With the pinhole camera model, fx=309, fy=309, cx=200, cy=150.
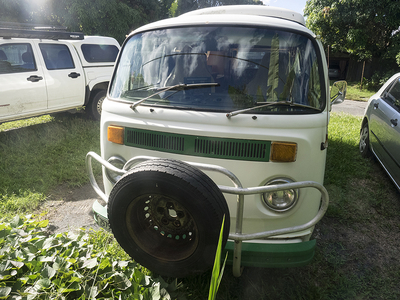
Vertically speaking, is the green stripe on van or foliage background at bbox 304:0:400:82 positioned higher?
foliage background at bbox 304:0:400:82

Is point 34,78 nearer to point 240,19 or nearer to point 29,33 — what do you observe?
point 29,33

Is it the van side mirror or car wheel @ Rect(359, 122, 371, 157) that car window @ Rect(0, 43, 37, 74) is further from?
car wheel @ Rect(359, 122, 371, 157)

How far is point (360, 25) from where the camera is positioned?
59.4 ft

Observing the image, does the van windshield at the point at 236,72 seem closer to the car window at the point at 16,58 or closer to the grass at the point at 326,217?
the grass at the point at 326,217

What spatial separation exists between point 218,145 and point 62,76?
248 inches

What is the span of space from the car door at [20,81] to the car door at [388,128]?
6.77 m

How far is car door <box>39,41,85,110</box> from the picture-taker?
23.5 feet

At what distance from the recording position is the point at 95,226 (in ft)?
11.7

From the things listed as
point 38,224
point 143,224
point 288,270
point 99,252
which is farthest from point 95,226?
point 288,270

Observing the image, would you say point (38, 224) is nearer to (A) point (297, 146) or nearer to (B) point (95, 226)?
(B) point (95, 226)

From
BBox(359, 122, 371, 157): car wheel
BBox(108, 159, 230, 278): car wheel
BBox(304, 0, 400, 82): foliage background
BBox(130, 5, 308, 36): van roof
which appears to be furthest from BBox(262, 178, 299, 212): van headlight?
BBox(304, 0, 400, 82): foliage background

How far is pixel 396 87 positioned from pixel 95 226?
4.89m

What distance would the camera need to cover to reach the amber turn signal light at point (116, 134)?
2685 millimetres

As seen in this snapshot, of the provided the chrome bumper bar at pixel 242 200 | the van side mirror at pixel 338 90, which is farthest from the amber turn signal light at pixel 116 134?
the van side mirror at pixel 338 90
